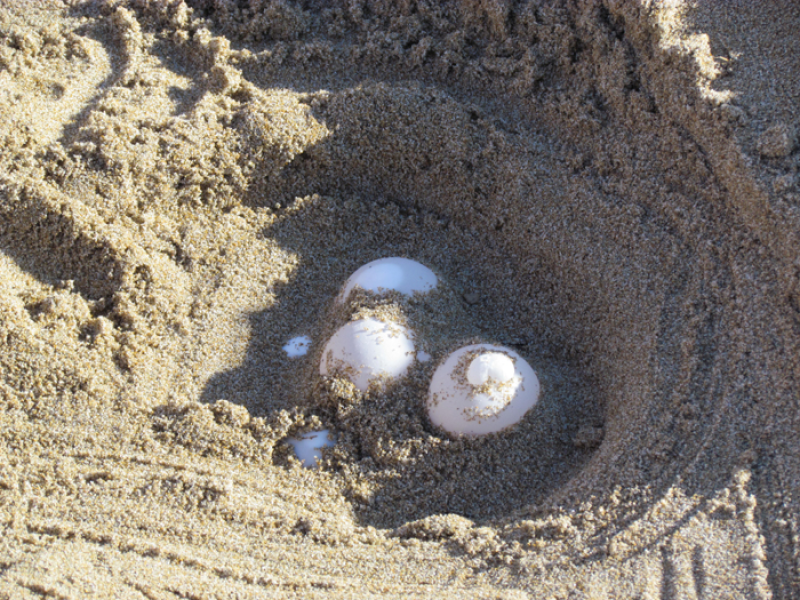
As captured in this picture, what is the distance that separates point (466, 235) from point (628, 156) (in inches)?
36.7

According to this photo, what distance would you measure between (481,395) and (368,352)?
20.8 inches

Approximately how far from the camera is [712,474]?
2436 mm

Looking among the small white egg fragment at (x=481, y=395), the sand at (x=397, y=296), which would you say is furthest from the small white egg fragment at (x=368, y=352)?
the small white egg fragment at (x=481, y=395)

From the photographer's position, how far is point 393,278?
3.28m

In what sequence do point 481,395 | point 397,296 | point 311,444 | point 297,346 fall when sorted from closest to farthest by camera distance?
point 481,395 < point 311,444 < point 397,296 < point 297,346

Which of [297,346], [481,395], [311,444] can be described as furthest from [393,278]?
[311,444]

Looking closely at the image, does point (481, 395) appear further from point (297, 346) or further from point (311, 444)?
point (297, 346)

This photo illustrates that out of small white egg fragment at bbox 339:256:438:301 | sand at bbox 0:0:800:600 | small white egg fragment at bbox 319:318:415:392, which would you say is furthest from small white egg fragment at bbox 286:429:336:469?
small white egg fragment at bbox 339:256:438:301

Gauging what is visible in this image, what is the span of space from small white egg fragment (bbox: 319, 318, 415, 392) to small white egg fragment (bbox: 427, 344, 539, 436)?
0.21 meters

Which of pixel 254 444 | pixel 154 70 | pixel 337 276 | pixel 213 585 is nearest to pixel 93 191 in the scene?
pixel 154 70

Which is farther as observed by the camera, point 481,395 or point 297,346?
point 297,346

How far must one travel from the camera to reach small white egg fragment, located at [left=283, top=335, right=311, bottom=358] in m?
3.39

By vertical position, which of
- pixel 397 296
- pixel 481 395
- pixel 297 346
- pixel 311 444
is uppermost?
pixel 397 296

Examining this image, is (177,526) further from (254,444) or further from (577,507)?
(577,507)
